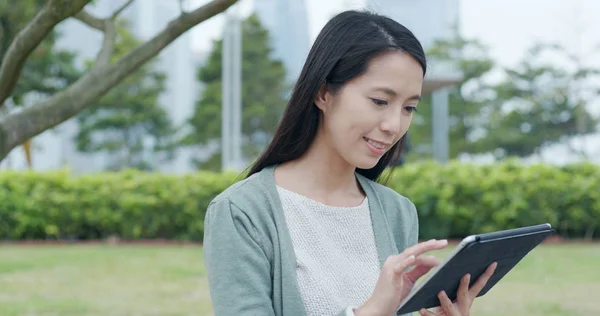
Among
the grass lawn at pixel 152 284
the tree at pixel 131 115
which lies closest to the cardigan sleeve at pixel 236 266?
the grass lawn at pixel 152 284

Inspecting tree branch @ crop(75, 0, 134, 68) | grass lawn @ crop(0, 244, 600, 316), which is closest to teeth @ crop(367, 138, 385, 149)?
tree branch @ crop(75, 0, 134, 68)

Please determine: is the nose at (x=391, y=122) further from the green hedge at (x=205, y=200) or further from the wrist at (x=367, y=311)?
the green hedge at (x=205, y=200)

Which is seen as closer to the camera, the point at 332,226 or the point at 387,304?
the point at 387,304

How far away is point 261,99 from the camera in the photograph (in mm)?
26078

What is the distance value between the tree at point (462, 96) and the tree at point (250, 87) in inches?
176

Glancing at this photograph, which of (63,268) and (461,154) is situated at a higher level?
(63,268)

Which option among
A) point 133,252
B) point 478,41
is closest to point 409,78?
point 133,252

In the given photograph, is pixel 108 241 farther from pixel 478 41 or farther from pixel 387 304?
pixel 478 41

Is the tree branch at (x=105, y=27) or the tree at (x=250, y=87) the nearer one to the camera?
the tree branch at (x=105, y=27)

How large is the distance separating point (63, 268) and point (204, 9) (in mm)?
6038

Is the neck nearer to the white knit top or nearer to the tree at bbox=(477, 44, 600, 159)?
the white knit top

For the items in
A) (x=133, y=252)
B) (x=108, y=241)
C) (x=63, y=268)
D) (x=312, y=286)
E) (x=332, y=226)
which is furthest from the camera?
(x=108, y=241)

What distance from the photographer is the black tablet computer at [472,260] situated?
1.49m

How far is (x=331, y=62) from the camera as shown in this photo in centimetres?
176
